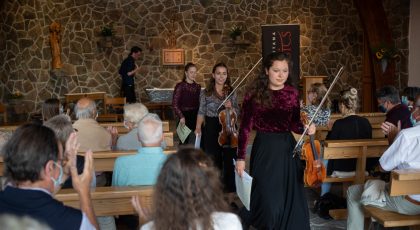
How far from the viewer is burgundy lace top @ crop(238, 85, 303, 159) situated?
3139 mm

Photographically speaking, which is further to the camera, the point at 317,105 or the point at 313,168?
the point at 317,105

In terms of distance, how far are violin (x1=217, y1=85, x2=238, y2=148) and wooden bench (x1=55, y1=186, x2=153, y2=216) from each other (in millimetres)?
2055

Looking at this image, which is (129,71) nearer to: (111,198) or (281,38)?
(281,38)

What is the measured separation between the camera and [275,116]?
3.13 metres

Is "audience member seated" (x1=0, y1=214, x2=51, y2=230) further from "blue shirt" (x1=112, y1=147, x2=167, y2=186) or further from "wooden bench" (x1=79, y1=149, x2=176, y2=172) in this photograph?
"wooden bench" (x1=79, y1=149, x2=176, y2=172)

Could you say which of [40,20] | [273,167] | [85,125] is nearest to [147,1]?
[40,20]

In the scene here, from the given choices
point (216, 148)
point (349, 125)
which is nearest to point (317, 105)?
point (349, 125)

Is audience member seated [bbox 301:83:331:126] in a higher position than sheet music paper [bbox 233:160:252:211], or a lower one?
higher

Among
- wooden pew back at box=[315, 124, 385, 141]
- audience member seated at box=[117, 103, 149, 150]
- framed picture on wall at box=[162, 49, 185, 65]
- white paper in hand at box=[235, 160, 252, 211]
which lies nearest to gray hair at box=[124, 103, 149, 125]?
audience member seated at box=[117, 103, 149, 150]

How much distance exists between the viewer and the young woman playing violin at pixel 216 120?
4.46 m

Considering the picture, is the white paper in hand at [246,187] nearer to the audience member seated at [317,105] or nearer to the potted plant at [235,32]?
the audience member seated at [317,105]

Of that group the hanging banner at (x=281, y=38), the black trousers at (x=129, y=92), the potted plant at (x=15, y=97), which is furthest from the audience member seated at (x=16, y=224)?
the potted plant at (x=15, y=97)

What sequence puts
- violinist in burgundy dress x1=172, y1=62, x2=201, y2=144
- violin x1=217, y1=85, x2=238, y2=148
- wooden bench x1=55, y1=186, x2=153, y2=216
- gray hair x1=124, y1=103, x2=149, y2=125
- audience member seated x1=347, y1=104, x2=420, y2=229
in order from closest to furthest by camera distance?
wooden bench x1=55, y1=186, x2=153, y2=216 < audience member seated x1=347, y1=104, x2=420, y2=229 < gray hair x1=124, y1=103, x2=149, y2=125 < violin x1=217, y1=85, x2=238, y2=148 < violinist in burgundy dress x1=172, y1=62, x2=201, y2=144

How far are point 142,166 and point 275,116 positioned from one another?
0.98m
